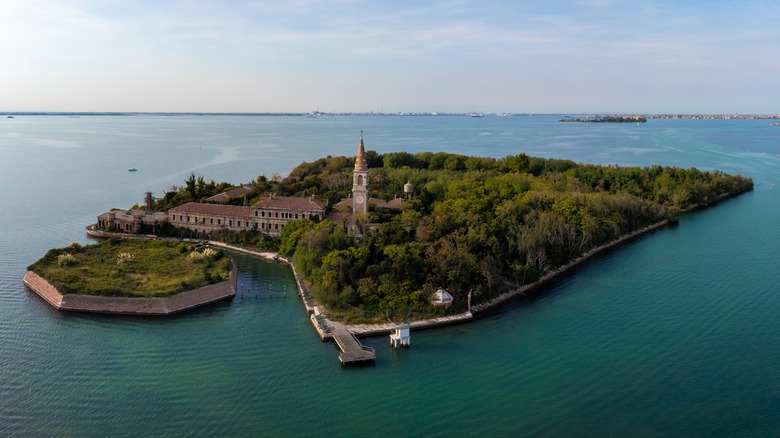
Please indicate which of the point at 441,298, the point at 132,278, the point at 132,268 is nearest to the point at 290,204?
the point at 132,268

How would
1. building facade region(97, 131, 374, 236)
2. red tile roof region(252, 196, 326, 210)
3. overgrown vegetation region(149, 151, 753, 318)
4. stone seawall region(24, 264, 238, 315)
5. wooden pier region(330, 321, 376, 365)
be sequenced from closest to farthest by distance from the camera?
1. wooden pier region(330, 321, 376, 365)
2. stone seawall region(24, 264, 238, 315)
3. overgrown vegetation region(149, 151, 753, 318)
4. building facade region(97, 131, 374, 236)
5. red tile roof region(252, 196, 326, 210)

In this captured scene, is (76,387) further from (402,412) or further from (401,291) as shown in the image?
(401,291)

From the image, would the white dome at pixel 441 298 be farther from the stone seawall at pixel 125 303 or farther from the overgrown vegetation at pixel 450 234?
the stone seawall at pixel 125 303

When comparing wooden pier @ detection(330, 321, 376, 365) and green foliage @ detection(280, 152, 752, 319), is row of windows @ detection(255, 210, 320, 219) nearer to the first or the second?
green foliage @ detection(280, 152, 752, 319)

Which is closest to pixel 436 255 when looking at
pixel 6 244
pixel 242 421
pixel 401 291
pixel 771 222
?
pixel 401 291

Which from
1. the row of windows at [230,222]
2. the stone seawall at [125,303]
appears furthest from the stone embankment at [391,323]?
the stone seawall at [125,303]

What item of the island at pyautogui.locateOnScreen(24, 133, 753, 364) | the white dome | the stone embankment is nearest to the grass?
the island at pyautogui.locateOnScreen(24, 133, 753, 364)
